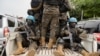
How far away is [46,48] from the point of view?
370 inches

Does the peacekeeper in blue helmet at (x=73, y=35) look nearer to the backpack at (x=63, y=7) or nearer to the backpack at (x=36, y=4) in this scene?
the backpack at (x=63, y=7)

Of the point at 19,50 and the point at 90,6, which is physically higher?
the point at 90,6

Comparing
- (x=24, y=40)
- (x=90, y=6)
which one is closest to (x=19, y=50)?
(x=24, y=40)

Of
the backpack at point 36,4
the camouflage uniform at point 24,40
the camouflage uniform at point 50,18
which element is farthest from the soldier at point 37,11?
the camouflage uniform at point 24,40

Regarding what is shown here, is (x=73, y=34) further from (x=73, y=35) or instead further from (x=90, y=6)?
(x=90, y=6)

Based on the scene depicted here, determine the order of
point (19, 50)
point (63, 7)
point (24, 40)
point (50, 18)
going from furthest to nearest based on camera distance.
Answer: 1. point (63, 7)
2. point (50, 18)
3. point (24, 40)
4. point (19, 50)

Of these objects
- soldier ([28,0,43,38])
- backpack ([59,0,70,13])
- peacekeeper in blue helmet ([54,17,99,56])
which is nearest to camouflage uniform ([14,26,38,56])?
soldier ([28,0,43,38])

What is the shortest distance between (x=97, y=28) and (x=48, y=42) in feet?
14.2

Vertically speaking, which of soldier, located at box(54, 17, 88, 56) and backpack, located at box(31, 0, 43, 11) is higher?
backpack, located at box(31, 0, 43, 11)

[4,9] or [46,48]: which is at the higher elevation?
[4,9]

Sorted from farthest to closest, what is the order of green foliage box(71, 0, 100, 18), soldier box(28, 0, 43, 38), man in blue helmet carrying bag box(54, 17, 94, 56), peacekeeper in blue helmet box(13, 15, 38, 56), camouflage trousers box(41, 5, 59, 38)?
green foliage box(71, 0, 100, 18)
soldier box(28, 0, 43, 38)
camouflage trousers box(41, 5, 59, 38)
peacekeeper in blue helmet box(13, 15, 38, 56)
man in blue helmet carrying bag box(54, 17, 94, 56)

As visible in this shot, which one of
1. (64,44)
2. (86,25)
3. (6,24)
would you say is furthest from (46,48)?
(86,25)

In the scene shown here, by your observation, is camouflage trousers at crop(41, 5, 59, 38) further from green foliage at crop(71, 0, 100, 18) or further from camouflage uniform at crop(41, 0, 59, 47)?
green foliage at crop(71, 0, 100, 18)

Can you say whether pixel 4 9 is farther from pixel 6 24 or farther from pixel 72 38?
pixel 72 38
